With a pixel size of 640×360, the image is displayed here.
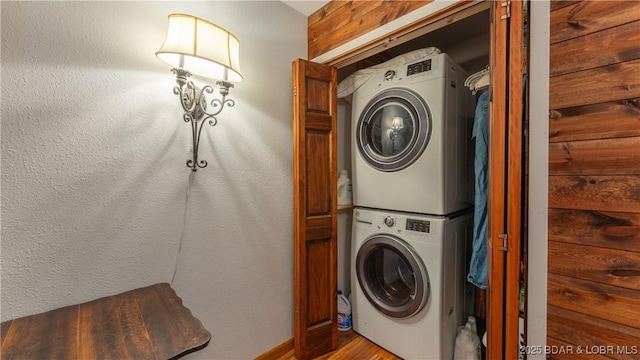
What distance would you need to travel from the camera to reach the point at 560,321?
867 mm

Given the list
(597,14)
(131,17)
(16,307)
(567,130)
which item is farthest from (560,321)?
(131,17)

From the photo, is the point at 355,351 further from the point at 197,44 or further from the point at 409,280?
the point at 197,44

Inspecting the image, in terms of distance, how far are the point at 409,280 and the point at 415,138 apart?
36.9 inches

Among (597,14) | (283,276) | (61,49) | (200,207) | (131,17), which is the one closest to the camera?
(597,14)

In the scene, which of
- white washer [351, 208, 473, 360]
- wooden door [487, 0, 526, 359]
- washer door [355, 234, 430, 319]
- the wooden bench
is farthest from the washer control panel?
the wooden bench

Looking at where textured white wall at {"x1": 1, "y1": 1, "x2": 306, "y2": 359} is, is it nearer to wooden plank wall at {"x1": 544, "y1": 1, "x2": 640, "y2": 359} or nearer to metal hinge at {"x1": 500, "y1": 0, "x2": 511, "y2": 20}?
metal hinge at {"x1": 500, "y1": 0, "x2": 511, "y2": 20}

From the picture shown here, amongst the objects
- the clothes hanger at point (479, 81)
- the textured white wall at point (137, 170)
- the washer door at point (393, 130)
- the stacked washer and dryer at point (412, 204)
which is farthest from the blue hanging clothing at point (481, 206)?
the textured white wall at point (137, 170)

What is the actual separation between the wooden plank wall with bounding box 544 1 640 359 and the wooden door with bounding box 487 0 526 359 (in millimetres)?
102

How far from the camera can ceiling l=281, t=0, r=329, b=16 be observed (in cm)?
163

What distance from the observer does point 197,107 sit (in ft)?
4.12

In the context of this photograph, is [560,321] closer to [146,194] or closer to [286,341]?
[286,341]

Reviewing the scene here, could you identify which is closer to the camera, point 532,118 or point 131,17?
point 532,118

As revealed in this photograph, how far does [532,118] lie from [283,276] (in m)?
1.55

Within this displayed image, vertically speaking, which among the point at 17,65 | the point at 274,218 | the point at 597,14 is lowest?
the point at 274,218
